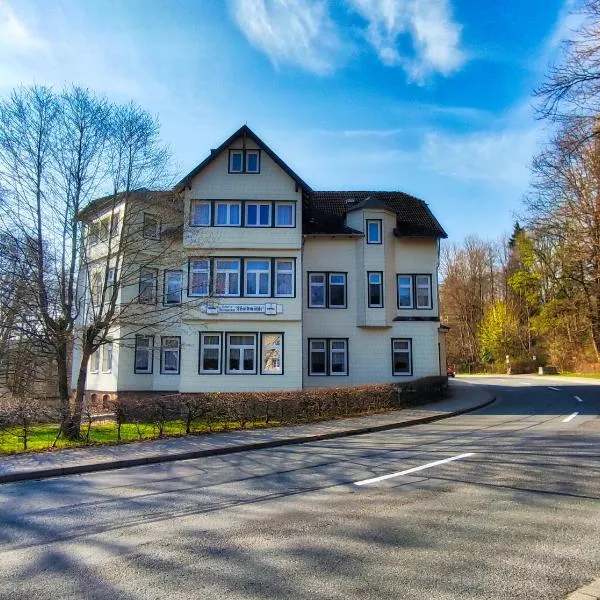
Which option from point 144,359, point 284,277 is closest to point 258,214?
point 284,277

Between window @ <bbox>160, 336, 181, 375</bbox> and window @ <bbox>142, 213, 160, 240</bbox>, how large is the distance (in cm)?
775

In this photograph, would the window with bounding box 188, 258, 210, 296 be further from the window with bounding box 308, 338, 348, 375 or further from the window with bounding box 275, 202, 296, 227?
the window with bounding box 308, 338, 348, 375

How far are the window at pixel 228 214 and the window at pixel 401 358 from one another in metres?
10.3

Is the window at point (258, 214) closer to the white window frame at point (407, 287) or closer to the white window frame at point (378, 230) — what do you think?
the white window frame at point (378, 230)

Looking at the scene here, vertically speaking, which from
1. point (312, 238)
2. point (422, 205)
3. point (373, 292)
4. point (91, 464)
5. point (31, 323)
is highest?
point (422, 205)

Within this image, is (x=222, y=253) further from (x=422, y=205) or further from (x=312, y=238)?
(x=422, y=205)

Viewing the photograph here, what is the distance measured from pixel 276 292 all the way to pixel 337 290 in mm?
4100

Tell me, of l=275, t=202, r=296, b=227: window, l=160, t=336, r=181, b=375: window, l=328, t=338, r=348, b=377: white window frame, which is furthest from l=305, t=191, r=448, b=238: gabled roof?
l=160, t=336, r=181, b=375: window

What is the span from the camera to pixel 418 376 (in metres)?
27.2

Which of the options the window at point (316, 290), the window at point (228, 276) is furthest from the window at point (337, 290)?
the window at point (228, 276)

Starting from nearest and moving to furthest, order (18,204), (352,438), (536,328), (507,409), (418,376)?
(352,438) < (18,204) < (507,409) < (418,376) < (536,328)

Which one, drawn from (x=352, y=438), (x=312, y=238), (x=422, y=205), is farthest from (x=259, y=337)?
(x=422, y=205)

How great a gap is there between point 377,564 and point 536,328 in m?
57.8

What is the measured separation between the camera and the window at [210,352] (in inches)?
965
